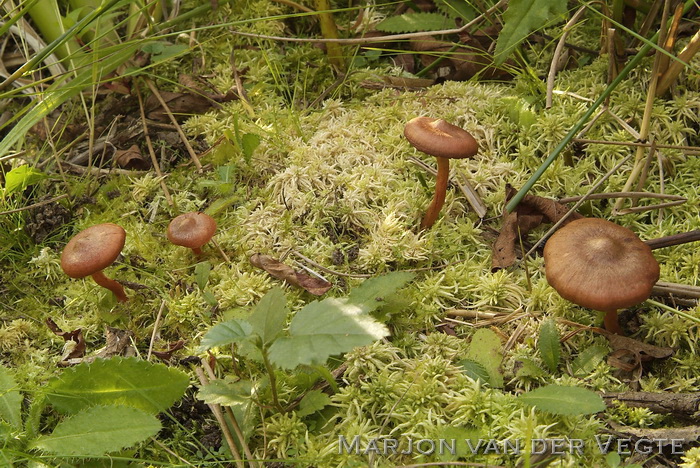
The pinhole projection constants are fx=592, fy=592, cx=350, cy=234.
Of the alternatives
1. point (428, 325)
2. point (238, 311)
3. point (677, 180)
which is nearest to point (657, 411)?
point (428, 325)

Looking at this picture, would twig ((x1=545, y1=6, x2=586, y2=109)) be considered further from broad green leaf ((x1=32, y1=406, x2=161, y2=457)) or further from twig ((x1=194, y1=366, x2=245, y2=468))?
broad green leaf ((x1=32, y1=406, x2=161, y2=457))

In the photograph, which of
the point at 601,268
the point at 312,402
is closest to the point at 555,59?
the point at 601,268

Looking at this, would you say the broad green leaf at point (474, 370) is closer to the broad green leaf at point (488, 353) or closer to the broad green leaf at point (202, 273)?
the broad green leaf at point (488, 353)

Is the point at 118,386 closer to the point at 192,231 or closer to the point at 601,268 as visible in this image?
the point at 192,231

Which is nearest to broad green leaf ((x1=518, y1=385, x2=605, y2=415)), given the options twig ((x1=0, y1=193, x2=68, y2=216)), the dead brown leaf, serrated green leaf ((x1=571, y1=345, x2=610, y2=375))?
serrated green leaf ((x1=571, y1=345, x2=610, y2=375))

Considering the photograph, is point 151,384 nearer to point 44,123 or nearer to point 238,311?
point 238,311
